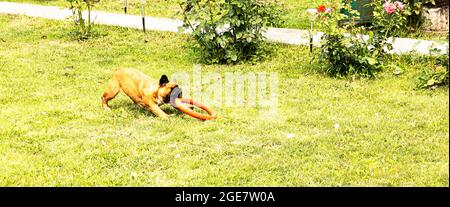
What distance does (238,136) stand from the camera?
5746 millimetres

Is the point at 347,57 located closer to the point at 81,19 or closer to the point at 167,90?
the point at 167,90

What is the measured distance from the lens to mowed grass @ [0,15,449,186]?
4824 millimetres

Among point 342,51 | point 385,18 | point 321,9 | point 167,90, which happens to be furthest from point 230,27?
point 167,90

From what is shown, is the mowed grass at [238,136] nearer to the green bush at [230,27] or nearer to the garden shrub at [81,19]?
→ the green bush at [230,27]

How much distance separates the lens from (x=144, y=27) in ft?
37.1

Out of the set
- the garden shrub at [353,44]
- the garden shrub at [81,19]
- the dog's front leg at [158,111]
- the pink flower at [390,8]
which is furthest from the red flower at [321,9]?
the garden shrub at [81,19]

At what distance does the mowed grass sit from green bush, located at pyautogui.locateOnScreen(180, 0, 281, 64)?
29 centimetres

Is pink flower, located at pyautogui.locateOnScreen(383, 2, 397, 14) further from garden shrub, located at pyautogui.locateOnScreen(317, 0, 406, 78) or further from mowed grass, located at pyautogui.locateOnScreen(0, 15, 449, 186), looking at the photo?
mowed grass, located at pyautogui.locateOnScreen(0, 15, 449, 186)

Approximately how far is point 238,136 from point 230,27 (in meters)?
3.20

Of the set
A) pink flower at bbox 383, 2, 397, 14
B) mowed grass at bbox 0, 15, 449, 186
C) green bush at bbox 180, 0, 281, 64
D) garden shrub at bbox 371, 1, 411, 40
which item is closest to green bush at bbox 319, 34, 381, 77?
mowed grass at bbox 0, 15, 449, 186

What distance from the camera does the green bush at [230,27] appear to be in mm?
8508

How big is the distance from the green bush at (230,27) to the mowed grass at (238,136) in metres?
0.29
